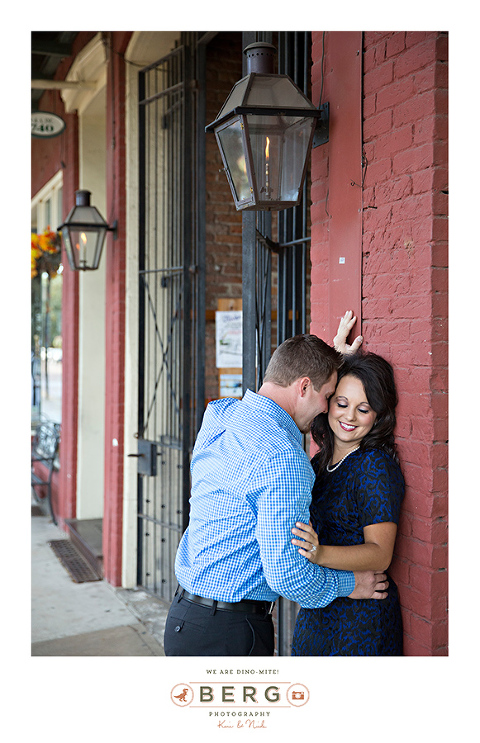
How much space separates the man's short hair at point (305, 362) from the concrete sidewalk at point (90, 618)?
2.82 meters

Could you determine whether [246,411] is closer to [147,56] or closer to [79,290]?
[147,56]

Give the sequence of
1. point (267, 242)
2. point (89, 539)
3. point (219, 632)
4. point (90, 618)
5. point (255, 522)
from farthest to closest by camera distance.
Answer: point (89, 539) → point (90, 618) → point (267, 242) → point (219, 632) → point (255, 522)

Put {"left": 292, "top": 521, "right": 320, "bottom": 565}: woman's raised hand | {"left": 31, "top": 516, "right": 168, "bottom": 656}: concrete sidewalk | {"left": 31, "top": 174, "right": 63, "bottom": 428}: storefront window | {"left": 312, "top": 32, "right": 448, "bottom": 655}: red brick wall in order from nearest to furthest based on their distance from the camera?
{"left": 292, "top": 521, "right": 320, "bottom": 565}: woman's raised hand, {"left": 312, "top": 32, "right": 448, "bottom": 655}: red brick wall, {"left": 31, "top": 516, "right": 168, "bottom": 656}: concrete sidewalk, {"left": 31, "top": 174, "right": 63, "bottom": 428}: storefront window

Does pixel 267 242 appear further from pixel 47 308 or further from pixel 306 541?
pixel 47 308

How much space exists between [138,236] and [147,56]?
138cm

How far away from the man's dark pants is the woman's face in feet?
2.07

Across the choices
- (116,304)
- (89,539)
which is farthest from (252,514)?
(89,539)

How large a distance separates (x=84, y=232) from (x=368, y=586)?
13.5ft

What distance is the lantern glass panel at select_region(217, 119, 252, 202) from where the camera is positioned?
2252 mm
